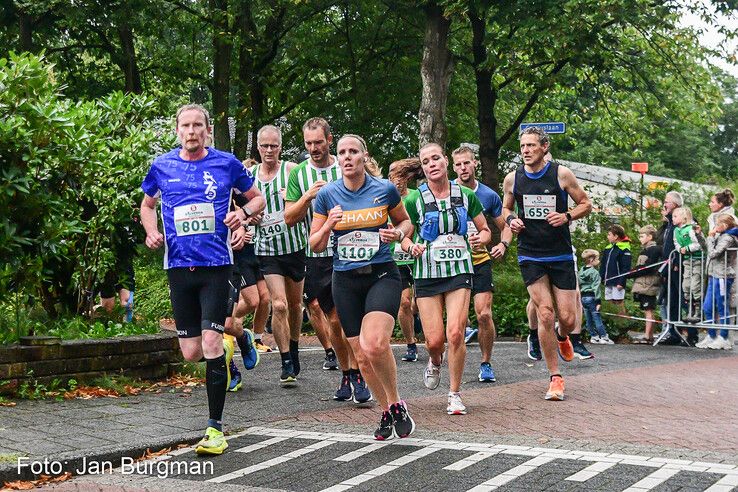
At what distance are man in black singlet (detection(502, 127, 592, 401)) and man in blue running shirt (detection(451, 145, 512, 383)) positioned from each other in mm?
252

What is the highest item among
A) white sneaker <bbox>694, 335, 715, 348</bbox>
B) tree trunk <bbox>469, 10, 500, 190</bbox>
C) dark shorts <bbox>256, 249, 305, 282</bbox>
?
tree trunk <bbox>469, 10, 500, 190</bbox>

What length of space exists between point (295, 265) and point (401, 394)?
1642mm

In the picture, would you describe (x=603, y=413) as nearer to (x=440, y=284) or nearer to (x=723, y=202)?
(x=440, y=284)

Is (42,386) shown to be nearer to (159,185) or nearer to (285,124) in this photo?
(159,185)

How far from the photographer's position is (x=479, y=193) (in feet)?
35.1

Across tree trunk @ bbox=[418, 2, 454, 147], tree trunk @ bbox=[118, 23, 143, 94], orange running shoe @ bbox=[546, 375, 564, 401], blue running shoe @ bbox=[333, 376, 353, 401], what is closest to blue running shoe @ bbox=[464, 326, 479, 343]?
tree trunk @ bbox=[418, 2, 454, 147]

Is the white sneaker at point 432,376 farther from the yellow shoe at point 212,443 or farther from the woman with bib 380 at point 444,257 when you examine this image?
the yellow shoe at point 212,443

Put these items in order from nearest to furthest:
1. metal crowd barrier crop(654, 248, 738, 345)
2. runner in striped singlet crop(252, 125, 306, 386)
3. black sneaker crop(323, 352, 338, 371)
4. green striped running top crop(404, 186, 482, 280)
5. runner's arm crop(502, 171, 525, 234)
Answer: green striped running top crop(404, 186, 482, 280), runner's arm crop(502, 171, 525, 234), runner in striped singlet crop(252, 125, 306, 386), black sneaker crop(323, 352, 338, 371), metal crowd barrier crop(654, 248, 738, 345)

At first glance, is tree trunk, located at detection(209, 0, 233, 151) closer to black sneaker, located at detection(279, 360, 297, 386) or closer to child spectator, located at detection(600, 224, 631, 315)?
child spectator, located at detection(600, 224, 631, 315)

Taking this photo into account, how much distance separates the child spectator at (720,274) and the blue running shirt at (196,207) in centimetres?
1031

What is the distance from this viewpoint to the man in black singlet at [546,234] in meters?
10.2

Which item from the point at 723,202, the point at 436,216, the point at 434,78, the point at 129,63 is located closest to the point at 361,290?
the point at 436,216

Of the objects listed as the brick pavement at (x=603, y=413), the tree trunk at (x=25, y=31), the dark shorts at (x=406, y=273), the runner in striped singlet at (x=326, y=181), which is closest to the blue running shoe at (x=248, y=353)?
the runner in striped singlet at (x=326, y=181)

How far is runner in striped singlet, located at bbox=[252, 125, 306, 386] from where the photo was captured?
10.8 m
